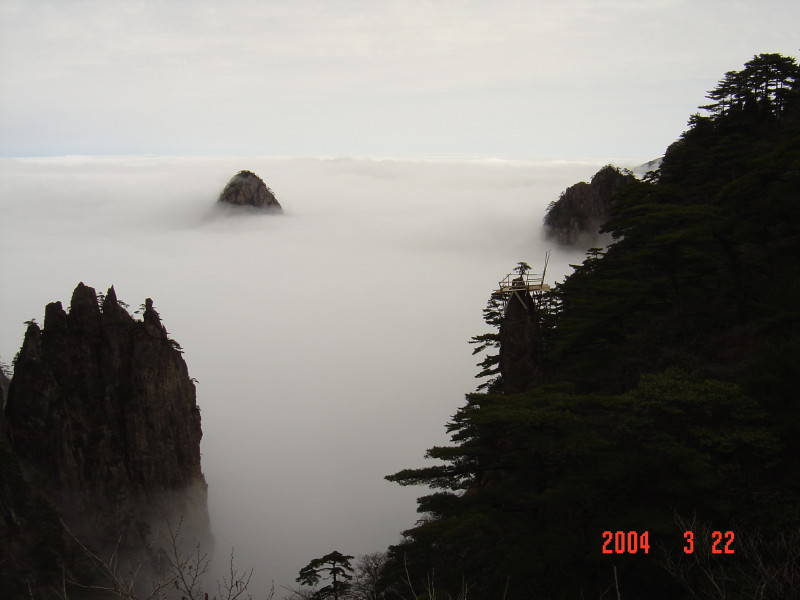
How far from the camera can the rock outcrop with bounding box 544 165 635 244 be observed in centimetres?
9975

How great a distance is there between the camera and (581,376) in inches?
1080

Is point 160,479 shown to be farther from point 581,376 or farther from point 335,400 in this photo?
point 335,400

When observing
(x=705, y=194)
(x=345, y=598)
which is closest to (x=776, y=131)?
(x=705, y=194)

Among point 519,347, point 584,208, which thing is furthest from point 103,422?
point 584,208

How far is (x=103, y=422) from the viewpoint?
179 ft

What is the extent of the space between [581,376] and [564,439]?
1482 centimetres

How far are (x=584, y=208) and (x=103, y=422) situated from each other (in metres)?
89.5

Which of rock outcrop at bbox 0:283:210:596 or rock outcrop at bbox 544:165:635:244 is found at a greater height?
rock outcrop at bbox 544:165:635:244

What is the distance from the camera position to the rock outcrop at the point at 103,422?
51.6 metres
